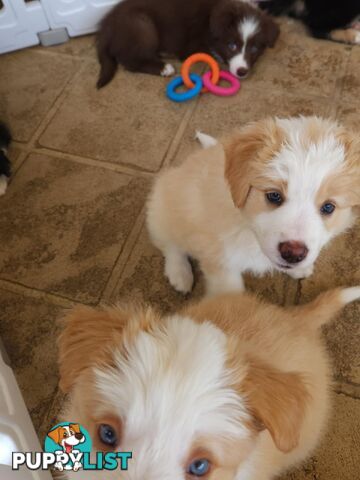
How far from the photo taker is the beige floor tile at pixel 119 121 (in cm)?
249

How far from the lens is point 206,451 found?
94 cm

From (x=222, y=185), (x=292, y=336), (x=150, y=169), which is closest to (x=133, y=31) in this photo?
(x=150, y=169)

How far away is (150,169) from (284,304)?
105 cm

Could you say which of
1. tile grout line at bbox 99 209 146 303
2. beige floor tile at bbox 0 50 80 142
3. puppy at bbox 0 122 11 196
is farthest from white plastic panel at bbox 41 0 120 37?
tile grout line at bbox 99 209 146 303

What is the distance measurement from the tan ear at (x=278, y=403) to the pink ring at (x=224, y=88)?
6.73 feet

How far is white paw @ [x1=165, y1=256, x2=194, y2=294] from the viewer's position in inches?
80.0

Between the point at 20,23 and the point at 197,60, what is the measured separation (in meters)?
1.22

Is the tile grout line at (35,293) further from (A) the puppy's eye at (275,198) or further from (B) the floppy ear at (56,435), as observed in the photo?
(A) the puppy's eye at (275,198)

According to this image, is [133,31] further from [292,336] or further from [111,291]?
[292,336]

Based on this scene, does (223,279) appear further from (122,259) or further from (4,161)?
(4,161)

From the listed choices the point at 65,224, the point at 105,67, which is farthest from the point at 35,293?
the point at 105,67

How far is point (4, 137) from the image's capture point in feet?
7.97

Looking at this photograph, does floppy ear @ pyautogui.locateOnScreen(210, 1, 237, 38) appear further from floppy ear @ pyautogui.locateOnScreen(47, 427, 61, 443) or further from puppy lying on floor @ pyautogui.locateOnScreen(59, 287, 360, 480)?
floppy ear @ pyautogui.locateOnScreen(47, 427, 61, 443)

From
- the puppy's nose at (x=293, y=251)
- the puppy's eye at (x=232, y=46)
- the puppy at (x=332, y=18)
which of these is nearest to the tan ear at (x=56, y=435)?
the puppy's nose at (x=293, y=251)
